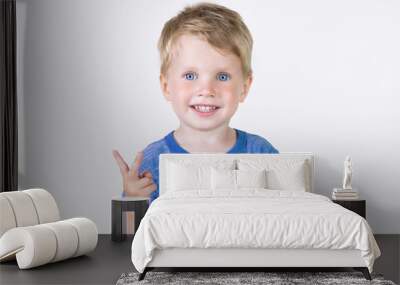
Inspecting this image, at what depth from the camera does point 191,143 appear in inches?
291

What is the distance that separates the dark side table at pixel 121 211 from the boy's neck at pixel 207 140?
84 centimetres

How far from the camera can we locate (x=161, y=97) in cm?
747

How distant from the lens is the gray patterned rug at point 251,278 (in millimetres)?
4957

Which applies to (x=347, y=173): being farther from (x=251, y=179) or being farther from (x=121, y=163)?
(x=121, y=163)

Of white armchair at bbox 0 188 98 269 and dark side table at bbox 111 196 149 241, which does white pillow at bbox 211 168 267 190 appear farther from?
white armchair at bbox 0 188 98 269

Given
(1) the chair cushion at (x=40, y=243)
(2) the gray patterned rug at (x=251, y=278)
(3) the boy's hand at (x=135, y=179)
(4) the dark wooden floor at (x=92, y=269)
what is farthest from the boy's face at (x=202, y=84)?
(2) the gray patterned rug at (x=251, y=278)

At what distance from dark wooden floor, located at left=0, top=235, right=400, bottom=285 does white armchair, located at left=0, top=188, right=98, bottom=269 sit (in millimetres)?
82

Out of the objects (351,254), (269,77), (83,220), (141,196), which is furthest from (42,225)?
(269,77)

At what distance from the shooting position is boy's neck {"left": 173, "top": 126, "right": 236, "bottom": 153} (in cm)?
737

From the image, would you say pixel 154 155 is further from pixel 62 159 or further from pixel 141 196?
pixel 62 159

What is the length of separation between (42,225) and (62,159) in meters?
1.92

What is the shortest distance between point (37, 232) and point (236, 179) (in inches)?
81.3

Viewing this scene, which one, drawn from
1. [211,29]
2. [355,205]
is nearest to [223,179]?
[355,205]

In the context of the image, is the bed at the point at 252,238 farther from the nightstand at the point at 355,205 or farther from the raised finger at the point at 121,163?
the raised finger at the point at 121,163
